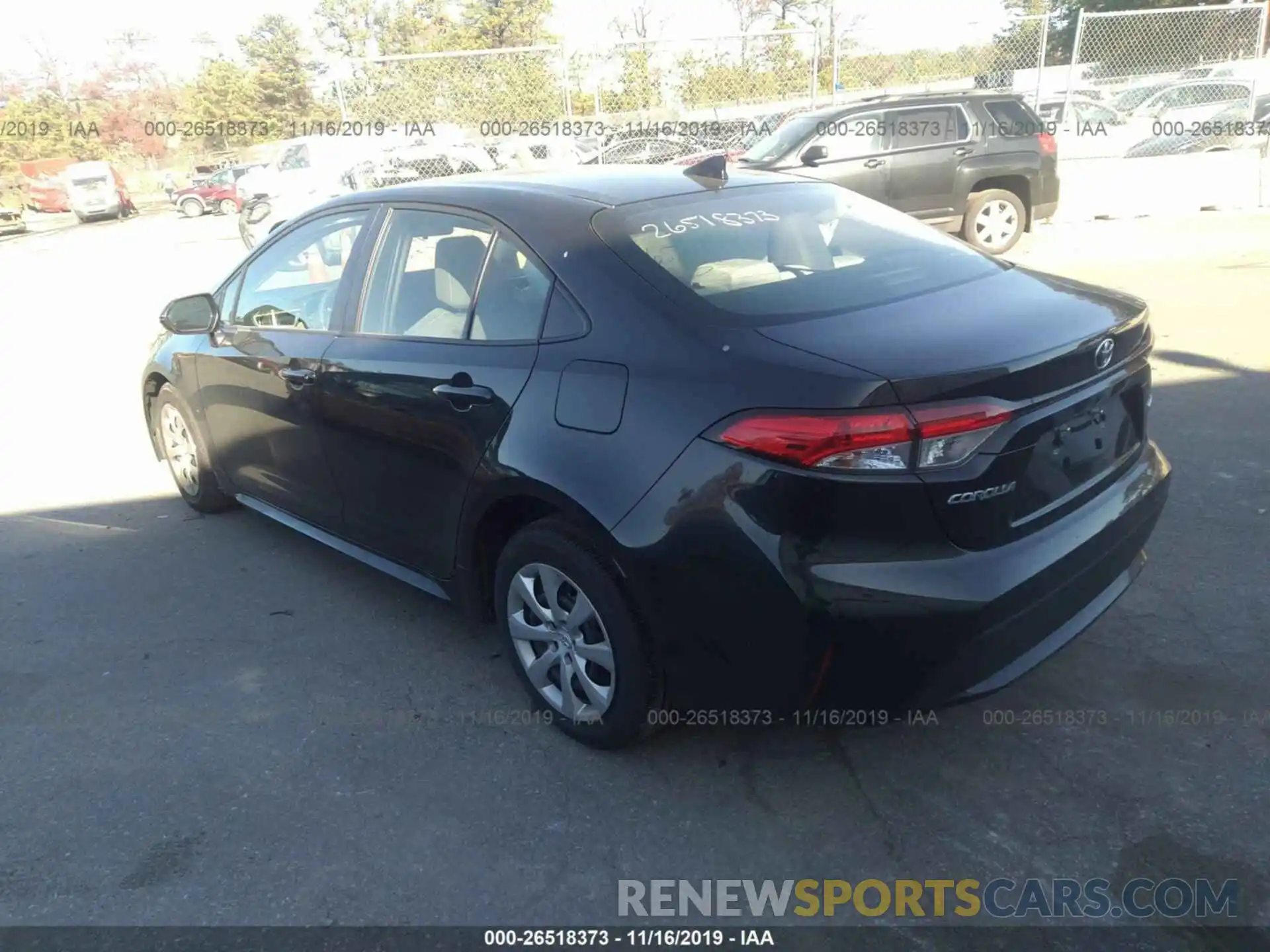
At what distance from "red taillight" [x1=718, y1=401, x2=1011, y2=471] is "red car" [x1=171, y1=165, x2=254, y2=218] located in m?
Answer: 29.9

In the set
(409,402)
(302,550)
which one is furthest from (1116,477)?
(302,550)

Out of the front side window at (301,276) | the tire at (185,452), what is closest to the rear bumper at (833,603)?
the front side window at (301,276)

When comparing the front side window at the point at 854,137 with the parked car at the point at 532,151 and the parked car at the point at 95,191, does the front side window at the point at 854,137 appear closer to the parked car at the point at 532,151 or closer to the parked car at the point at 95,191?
the parked car at the point at 532,151

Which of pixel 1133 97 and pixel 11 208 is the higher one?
pixel 1133 97

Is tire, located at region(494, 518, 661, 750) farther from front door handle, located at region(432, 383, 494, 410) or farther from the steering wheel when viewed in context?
the steering wheel

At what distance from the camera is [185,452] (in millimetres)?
5219

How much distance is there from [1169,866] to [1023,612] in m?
0.72

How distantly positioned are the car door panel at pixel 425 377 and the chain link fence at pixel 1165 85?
13445mm

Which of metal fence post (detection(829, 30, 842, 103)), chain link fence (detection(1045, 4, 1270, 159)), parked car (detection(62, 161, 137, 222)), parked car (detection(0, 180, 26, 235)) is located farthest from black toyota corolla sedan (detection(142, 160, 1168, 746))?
parked car (detection(0, 180, 26, 235))

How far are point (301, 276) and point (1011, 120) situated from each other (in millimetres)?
9383

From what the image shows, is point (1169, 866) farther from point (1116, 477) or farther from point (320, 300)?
point (320, 300)

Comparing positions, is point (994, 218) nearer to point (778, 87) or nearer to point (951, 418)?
point (778, 87)

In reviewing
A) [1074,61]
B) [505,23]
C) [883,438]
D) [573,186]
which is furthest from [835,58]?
[505,23]

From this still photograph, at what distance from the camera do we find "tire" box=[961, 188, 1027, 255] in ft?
36.4
